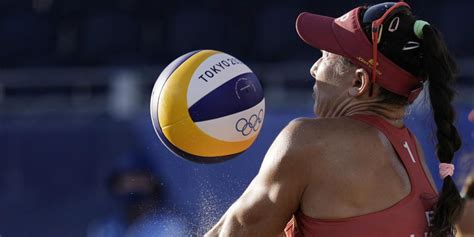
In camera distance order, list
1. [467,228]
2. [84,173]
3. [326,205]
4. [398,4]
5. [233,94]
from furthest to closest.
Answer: [84,173], [467,228], [233,94], [398,4], [326,205]

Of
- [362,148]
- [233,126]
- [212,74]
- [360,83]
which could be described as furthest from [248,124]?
[362,148]

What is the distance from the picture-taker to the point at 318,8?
11414 mm

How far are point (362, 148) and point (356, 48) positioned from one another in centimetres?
30

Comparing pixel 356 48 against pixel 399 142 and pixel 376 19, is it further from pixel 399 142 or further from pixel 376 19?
pixel 399 142

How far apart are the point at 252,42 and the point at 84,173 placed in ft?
13.5

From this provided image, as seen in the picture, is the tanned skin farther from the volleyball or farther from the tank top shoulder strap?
the volleyball

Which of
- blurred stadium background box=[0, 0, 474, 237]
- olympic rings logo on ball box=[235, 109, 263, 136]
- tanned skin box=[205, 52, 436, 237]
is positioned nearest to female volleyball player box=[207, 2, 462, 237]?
tanned skin box=[205, 52, 436, 237]

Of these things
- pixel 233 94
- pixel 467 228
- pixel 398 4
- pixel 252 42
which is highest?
pixel 398 4

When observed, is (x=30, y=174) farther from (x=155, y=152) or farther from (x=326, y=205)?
(x=326, y=205)

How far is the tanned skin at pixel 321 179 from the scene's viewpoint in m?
2.68

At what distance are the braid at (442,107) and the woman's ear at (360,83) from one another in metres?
0.18

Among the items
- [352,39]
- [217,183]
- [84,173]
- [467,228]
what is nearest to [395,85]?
[352,39]

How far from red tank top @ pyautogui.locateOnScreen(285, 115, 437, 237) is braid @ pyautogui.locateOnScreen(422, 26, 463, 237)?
4 cm

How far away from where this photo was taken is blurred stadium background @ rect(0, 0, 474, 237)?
22.5 feet
